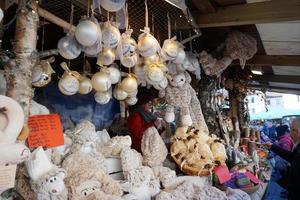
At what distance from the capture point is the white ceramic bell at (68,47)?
1496 millimetres

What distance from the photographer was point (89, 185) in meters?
1.50

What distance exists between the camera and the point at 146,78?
6.91ft

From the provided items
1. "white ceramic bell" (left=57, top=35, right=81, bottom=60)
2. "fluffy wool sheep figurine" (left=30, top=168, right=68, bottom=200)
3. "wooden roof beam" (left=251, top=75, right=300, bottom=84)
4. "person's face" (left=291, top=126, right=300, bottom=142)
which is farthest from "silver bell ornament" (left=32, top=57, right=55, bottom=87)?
"wooden roof beam" (left=251, top=75, right=300, bottom=84)

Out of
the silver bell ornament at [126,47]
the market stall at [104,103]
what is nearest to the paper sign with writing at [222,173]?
the market stall at [104,103]

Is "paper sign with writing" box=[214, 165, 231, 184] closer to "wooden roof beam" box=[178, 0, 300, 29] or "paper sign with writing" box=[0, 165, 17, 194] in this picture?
"wooden roof beam" box=[178, 0, 300, 29]

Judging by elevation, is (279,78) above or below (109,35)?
above

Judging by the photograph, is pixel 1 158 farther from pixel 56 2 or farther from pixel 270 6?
pixel 270 6

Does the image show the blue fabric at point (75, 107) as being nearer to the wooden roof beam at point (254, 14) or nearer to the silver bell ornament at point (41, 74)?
the silver bell ornament at point (41, 74)

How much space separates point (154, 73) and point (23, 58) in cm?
101

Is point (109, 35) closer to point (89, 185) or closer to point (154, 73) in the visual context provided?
point (154, 73)

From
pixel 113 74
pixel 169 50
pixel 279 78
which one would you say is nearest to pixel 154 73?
pixel 169 50

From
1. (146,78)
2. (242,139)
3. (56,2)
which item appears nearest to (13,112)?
(56,2)

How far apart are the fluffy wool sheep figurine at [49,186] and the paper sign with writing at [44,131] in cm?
20

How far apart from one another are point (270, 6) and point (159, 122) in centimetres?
135
